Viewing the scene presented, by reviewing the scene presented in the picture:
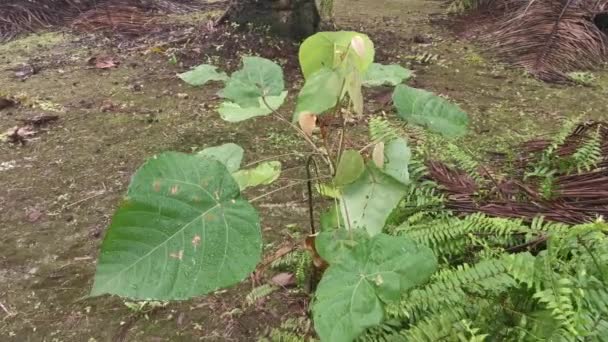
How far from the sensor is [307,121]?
1.03 meters

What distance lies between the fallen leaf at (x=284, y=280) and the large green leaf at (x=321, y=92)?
0.92 m

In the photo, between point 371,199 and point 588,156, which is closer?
point 371,199

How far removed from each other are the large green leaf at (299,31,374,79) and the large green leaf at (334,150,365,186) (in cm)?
17

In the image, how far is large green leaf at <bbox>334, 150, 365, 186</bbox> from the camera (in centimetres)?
101

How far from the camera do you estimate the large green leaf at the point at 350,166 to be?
101 centimetres

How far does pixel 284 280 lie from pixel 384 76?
0.84m

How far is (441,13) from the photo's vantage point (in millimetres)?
5168

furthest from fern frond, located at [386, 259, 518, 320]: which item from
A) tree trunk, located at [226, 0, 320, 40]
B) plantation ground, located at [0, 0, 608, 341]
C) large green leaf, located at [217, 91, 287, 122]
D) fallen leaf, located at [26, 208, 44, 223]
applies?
tree trunk, located at [226, 0, 320, 40]

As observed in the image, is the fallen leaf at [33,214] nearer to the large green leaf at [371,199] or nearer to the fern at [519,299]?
the fern at [519,299]

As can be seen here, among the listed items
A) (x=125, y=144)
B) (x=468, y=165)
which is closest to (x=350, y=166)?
(x=468, y=165)

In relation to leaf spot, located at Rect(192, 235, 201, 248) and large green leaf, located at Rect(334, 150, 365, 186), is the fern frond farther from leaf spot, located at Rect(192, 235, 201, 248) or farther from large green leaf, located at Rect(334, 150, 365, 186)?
Result: leaf spot, located at Rect(192, 235, 201, 248)

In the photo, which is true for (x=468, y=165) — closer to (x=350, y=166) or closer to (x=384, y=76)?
(x=384, y=76)

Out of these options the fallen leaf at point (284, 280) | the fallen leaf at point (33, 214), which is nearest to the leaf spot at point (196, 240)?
the fallen leaf at point (284, 280)

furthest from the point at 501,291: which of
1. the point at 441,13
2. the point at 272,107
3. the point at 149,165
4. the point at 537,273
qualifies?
the point at 441,13
